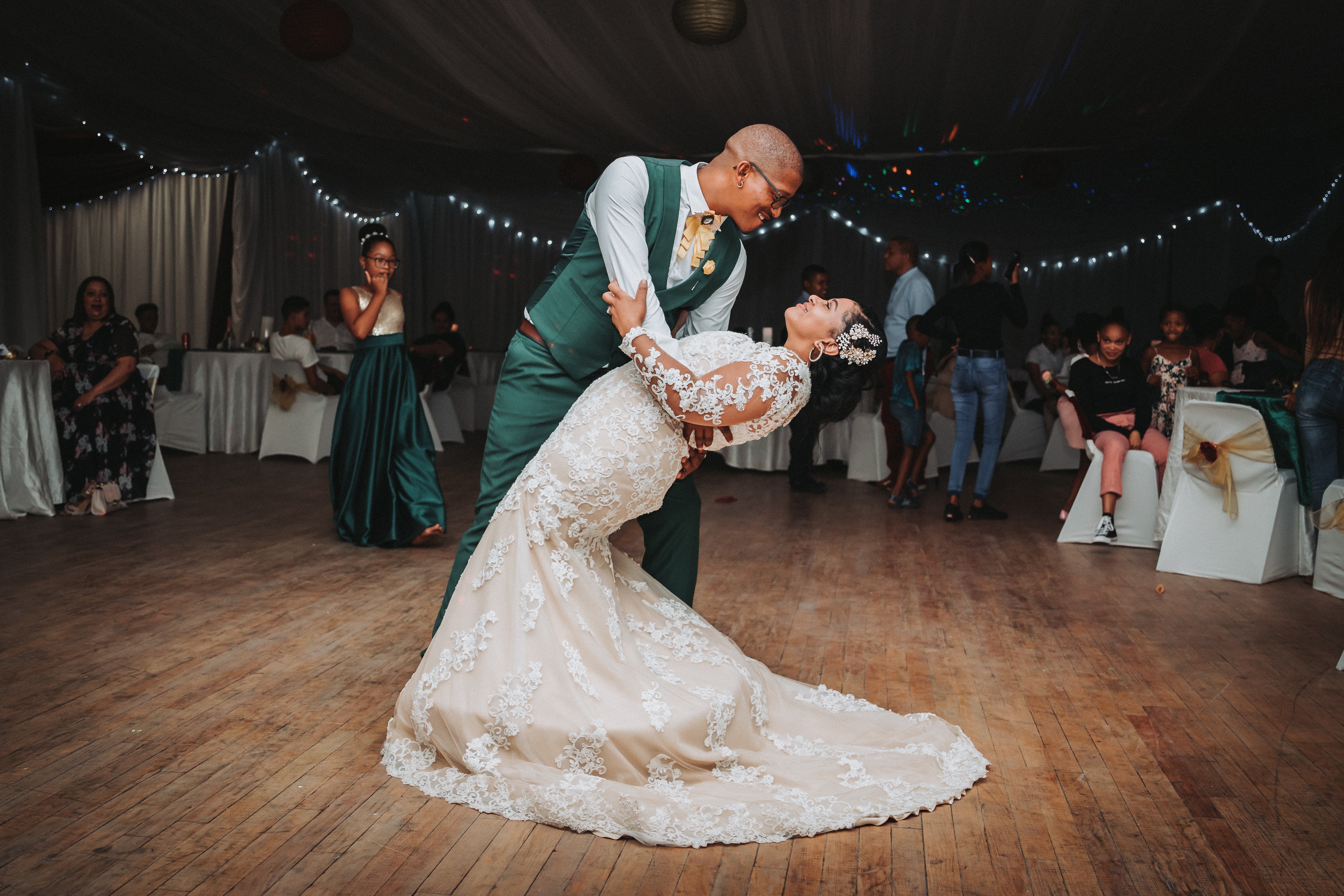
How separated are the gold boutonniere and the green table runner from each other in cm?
276

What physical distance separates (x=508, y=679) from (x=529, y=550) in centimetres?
25

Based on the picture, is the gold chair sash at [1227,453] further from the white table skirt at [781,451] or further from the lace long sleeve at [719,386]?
the white table skirt at [781,451]

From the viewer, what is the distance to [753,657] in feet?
9.40

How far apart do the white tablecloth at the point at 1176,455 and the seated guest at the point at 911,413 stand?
1523mm

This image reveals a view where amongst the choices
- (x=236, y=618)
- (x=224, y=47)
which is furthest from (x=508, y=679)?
(x=224, y=47)

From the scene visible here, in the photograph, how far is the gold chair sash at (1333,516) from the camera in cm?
296

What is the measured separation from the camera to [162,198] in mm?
10625

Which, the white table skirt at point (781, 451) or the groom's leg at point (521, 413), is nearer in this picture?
the groom's leg at point (521, 413)

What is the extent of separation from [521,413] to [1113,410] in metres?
3.56

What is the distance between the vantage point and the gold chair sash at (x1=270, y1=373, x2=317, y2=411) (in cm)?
696

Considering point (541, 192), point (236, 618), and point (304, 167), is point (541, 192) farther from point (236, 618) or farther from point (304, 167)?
point (236, 618)

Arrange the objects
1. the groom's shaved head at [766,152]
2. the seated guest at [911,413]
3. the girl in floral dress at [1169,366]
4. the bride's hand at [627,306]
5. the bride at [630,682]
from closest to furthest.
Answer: the bride at [630,682]
the bride's hand at [627,306]
the groom's shaved head at [766,152]
the girl in floral dress at [1169,366]
the seated guest at [911,413]

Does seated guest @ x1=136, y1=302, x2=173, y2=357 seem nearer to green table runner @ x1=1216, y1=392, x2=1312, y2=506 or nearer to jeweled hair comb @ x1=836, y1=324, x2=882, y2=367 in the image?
jeweled hair comb @ x1=836, y1=324, x2=882, y2=367

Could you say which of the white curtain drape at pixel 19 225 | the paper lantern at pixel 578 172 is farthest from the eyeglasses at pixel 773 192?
the paper lantern at pixel 578 172
